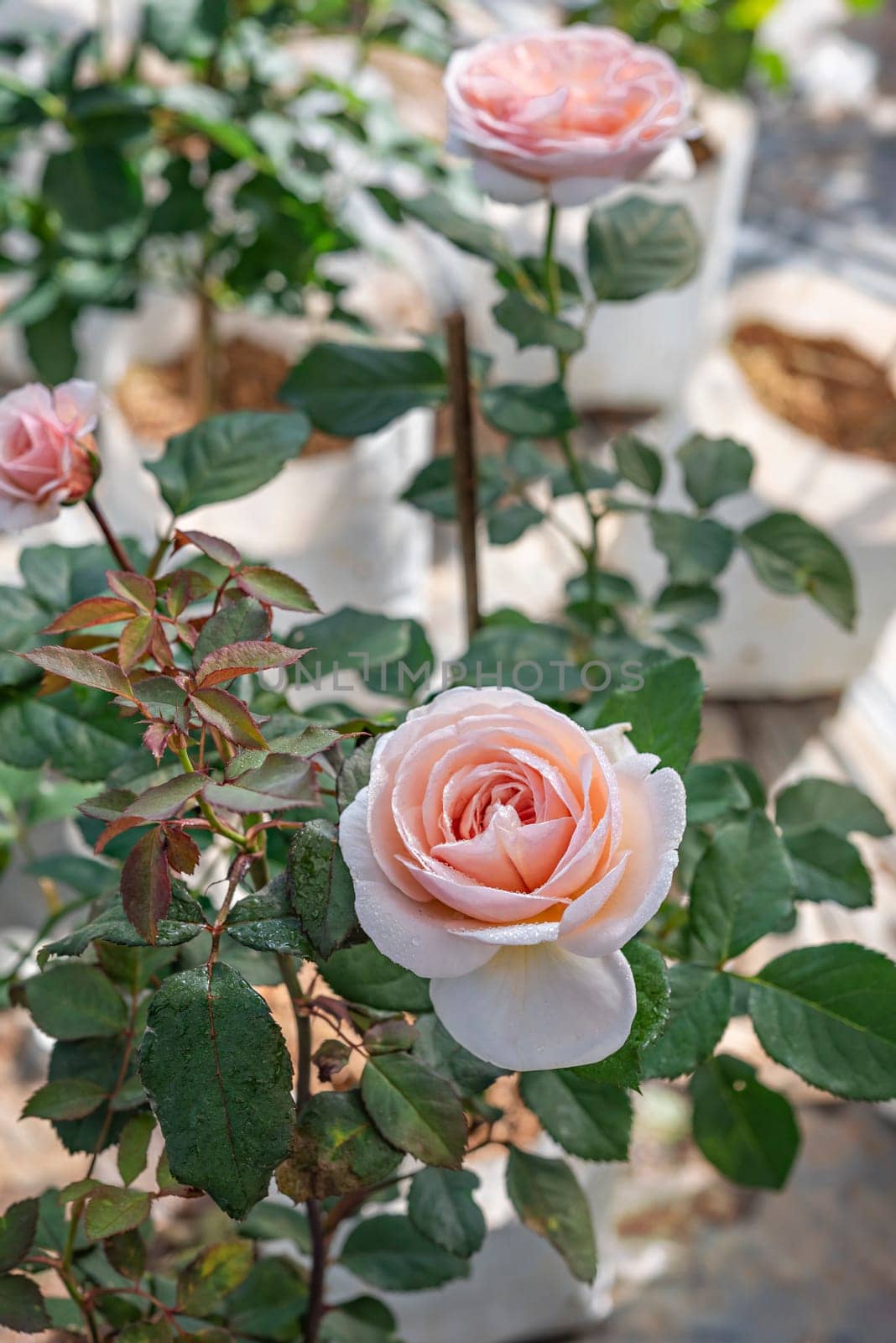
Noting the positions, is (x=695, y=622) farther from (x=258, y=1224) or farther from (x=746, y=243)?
(x=746, y=243)

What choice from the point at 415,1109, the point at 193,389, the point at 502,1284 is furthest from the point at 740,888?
the point at 193,389

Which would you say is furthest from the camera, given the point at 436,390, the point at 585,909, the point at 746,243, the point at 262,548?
the point at 746,243

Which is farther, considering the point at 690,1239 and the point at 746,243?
the point at 746,243

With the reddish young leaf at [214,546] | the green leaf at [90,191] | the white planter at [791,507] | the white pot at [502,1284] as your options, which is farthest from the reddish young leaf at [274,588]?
the white planter at [791,507]

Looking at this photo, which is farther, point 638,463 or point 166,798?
point 638,463

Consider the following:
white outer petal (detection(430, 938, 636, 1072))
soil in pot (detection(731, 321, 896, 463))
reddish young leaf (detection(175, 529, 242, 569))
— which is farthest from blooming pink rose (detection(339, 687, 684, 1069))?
soil in pot (detection(731, 321, 896, 463))

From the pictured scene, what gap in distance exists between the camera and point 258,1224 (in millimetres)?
514

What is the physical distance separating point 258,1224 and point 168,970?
155 millimetres

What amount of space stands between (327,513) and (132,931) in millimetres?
715

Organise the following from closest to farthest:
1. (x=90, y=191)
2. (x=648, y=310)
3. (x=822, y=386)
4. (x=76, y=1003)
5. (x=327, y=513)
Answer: (x=76, y=1003)
(x=90, y=191)
(x=327, y=513)
(x=822, y=386)
(x=648, y=310)

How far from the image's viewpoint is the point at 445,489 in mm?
637

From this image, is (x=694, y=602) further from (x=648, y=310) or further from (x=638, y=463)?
(x=648, y=310)

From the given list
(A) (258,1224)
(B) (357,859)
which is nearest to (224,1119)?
(B) (357,859)

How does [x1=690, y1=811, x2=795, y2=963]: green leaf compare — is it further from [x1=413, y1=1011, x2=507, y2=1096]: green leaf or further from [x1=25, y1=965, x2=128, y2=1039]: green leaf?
[x1=25, y1=965, x2=128, y2=1039]: green leaf
